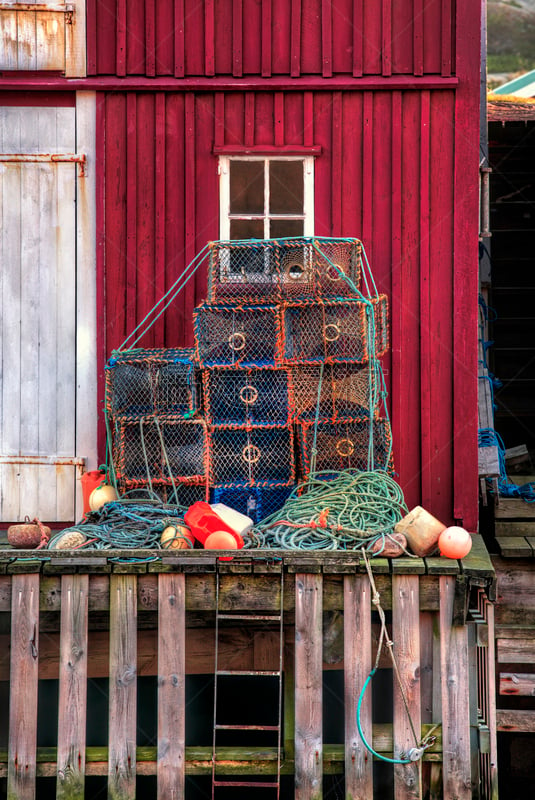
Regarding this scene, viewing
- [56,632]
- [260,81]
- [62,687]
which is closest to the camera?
[62,687]

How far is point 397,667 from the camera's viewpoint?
5312 mm

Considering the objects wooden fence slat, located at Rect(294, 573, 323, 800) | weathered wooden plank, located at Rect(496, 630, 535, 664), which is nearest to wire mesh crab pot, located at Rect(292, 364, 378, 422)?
wooden fence slat, located at Rect(294, 573, 323, 800)

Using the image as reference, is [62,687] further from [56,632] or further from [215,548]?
[215,548]

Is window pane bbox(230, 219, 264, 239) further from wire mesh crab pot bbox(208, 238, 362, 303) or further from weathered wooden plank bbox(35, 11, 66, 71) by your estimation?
weathered wooden plank bbox(35, 11, 66, 71)

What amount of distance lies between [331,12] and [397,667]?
5081mm

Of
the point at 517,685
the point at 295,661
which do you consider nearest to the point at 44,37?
the point at 295,661

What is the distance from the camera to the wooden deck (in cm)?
531

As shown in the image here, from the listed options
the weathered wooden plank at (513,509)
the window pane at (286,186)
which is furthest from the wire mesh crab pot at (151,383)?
the weathered wooden plank at (513,509)

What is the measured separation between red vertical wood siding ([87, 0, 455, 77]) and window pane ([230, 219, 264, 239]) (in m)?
1.17

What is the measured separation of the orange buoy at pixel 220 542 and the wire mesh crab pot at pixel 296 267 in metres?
1.74

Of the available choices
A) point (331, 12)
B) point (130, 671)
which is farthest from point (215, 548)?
point (331, 12)

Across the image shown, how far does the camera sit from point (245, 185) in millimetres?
7133

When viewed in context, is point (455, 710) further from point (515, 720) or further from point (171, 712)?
point (171, 712)

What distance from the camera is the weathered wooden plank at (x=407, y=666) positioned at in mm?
5320
